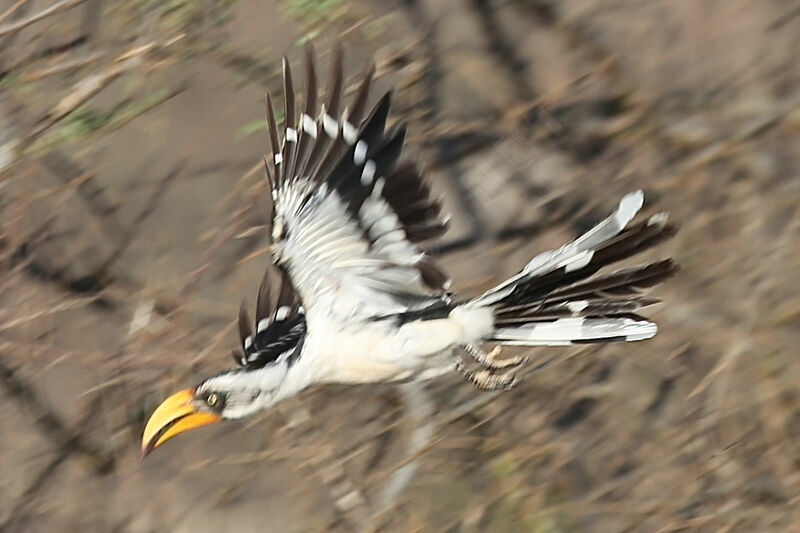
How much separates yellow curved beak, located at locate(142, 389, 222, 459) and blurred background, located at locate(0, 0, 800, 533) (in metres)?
0.72

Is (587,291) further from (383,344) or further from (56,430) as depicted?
(56,430)

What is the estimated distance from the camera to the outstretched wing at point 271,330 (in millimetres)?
2506

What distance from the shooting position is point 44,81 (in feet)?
12.4

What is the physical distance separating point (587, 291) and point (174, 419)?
0.97 m

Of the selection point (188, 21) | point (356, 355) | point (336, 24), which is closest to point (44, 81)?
point (188, 21)

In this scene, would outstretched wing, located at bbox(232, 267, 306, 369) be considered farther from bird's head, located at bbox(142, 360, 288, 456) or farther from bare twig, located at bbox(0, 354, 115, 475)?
bare twig, located at bbox(0, 354, 115, 475)

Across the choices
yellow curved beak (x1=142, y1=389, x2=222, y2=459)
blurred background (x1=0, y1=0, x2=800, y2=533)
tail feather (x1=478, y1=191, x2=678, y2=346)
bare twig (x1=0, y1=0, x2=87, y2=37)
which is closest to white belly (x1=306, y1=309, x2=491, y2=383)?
tail feather (x1=478, y1=191, x2=678, y2=346)

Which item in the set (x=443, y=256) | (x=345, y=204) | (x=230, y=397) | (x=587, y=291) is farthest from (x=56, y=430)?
(x=587, y=291)

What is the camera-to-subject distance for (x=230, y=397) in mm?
2480

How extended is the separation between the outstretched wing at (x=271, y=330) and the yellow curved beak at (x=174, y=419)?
0.14m

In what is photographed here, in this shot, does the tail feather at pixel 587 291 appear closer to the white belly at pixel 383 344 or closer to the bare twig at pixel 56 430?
the white belly at pixel 383 344

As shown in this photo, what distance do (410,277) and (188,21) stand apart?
1520 mm

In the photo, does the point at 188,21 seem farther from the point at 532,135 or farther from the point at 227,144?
the point at 532,135

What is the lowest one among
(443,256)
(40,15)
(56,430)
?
(443,256)
